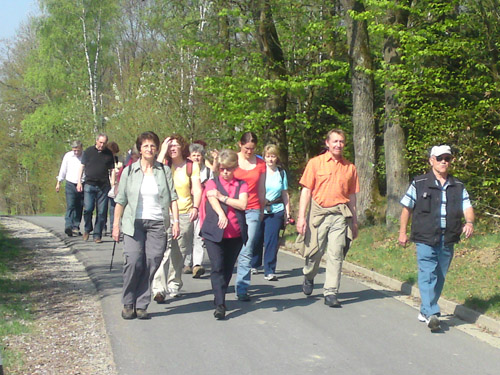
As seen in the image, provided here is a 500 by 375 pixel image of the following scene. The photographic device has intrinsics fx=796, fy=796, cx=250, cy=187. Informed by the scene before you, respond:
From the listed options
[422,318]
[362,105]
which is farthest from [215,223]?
[362,105]

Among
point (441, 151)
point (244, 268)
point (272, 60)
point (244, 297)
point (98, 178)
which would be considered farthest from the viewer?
point (272, 60)

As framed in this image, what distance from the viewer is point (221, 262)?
27.9 ft

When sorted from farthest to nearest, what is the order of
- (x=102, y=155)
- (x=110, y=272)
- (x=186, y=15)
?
(x=186, y=15), (x=102, y=155), (x=110, y=272)

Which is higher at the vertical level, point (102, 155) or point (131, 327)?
point (102, 155)

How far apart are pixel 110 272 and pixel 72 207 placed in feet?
15.9

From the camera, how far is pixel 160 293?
9.25 meters

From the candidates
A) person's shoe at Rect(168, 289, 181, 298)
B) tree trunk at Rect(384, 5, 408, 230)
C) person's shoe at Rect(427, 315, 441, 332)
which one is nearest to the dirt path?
person's shoe at Rect(168, 289, 181, 298)

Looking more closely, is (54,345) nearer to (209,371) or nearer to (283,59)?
(209,371)

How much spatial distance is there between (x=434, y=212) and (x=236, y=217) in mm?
2081

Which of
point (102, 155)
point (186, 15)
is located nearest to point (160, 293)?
point (102, 155)

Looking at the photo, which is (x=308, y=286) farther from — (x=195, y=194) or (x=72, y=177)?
(x=72, y=177)

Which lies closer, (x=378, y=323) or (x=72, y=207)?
(x=378, y=323)

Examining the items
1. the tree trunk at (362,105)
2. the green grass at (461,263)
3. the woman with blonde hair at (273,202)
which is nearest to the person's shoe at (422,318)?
the green grass at (461,263)

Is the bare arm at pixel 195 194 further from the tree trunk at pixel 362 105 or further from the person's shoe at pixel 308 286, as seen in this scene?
the tree trunk at pixel 362 105
